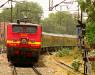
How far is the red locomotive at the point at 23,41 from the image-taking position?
2341 cm

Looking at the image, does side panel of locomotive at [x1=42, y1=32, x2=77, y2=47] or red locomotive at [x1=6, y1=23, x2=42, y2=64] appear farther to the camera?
side panel of locomotive at [x1=42, y1=32, x2=77, y2=47]

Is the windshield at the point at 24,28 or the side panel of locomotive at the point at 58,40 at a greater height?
the windshield at the point at 24,28

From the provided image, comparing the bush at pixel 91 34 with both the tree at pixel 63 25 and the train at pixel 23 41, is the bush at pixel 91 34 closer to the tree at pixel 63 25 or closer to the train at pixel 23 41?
the train at pixel 23 41

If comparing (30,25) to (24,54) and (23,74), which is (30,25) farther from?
(23,74)

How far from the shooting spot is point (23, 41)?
23.6 m

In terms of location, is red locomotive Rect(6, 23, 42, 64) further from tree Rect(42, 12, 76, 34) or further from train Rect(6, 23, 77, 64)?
tree Rect(42, 12, 76, 34)

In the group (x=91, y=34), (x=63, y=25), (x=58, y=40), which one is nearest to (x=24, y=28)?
(x=91, y=34)

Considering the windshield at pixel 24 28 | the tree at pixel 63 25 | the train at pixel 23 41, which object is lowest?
the tree at pixel 63 25

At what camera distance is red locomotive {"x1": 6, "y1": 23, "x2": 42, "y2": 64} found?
23.4 metres

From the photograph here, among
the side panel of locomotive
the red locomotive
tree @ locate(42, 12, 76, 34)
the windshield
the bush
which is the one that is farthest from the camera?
tree @ locate(42, 12, 76, 34)

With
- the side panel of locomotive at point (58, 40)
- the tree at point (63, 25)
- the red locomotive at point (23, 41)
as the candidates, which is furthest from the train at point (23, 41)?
the tree at point (63, 25)

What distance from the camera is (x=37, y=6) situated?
122 m

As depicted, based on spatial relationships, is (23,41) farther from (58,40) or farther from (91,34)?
(58,40)

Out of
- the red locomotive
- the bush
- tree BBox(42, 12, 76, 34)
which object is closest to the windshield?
the red locomotive
